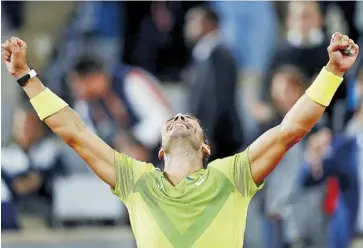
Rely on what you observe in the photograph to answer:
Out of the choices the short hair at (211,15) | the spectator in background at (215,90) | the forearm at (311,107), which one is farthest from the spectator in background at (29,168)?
the forearm at (311,107)

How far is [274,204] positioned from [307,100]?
5.64 meters

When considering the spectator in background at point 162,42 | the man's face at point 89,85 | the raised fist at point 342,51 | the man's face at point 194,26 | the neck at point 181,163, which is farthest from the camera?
the spectator in background at point 162,42

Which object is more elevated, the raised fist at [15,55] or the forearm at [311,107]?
the raised fist at [15,55]

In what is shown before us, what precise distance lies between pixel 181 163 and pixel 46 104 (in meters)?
0.87

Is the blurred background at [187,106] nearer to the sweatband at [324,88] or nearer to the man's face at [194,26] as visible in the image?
the man's face at [194,26]

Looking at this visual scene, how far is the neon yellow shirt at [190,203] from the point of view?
647 cm

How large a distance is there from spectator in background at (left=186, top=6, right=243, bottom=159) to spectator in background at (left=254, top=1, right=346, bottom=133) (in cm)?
33

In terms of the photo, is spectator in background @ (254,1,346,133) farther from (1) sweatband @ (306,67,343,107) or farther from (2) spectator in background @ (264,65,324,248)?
(1) sweatband @ (306,67,343,107)

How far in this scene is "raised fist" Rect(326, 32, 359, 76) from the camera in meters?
6.40

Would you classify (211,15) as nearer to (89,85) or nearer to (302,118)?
(89,85)

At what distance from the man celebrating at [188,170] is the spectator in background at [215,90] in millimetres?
5290

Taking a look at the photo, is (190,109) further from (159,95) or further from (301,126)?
(301,126)

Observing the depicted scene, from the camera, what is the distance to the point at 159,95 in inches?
487

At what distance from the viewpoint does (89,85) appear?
12461 mm
